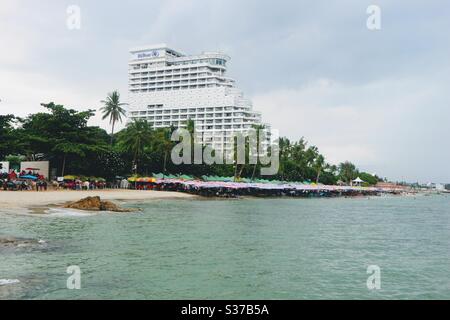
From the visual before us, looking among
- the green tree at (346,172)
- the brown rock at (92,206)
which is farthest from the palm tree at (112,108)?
the green tree at (346,172)

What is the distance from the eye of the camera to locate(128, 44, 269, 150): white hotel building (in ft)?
547

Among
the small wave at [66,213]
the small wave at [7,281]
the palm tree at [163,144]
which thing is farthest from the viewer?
the palm tree at [163,144]

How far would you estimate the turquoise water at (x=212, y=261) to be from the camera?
12.1 meters

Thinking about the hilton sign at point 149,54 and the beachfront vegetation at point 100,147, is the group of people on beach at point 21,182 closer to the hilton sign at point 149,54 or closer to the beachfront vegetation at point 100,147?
the beachfront vegetation at point 100,147

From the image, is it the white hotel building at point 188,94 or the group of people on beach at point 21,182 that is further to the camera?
the white hotel building at point 188,94

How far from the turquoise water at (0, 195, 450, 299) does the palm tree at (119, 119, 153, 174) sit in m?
45.0

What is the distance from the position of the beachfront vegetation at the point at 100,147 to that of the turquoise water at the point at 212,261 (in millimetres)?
31956

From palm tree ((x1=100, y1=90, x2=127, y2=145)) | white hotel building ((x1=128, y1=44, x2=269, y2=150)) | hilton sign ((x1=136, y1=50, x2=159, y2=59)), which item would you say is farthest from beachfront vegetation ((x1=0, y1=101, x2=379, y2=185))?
hilton sign ((x1=136, y1=50, x2=159, y2=59))

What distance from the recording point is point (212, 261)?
1598 cm

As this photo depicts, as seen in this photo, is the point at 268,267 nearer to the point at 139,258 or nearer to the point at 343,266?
the point at 343,266

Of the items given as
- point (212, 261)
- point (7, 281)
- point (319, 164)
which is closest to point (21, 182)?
point (212, 261)

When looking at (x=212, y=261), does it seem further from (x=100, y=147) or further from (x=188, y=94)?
(x=188, y=94)

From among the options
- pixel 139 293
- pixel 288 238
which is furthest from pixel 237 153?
pixel 139 293
